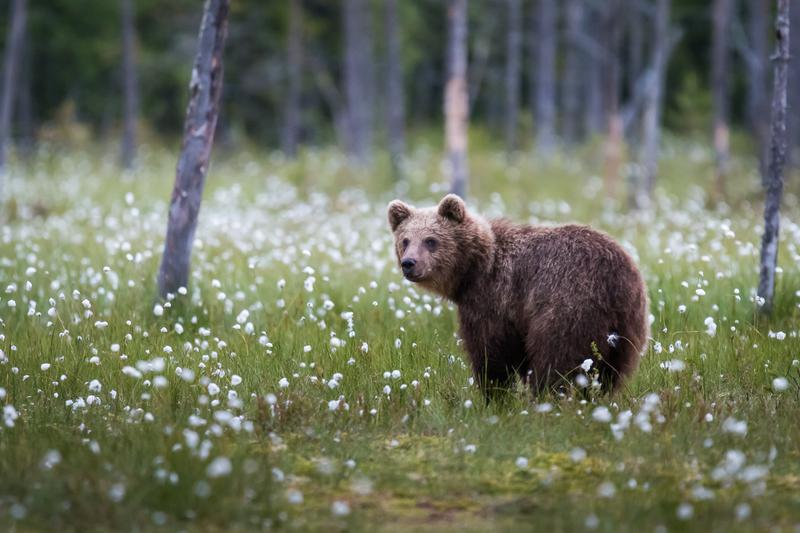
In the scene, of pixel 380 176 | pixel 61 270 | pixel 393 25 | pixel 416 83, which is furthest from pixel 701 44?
pixel 61 270

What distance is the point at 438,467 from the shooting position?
17.5ft

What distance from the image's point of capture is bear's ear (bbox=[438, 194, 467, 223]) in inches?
278

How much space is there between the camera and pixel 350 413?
6.06m

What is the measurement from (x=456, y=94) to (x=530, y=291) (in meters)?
9.78

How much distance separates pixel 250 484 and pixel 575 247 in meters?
2.87

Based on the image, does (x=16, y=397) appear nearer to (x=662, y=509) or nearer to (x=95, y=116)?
(x=662, y=509)

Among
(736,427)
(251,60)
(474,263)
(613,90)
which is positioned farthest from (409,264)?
(251,60)

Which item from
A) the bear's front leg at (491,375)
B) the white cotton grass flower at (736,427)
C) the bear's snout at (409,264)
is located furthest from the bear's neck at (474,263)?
the white cotton grass flower at (736,427)

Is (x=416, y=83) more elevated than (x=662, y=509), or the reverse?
(x=416, y=83)

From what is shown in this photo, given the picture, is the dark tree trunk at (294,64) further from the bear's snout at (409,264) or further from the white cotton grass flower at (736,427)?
the white cotton grass flower at (736,427)

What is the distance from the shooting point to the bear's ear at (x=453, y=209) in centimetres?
706

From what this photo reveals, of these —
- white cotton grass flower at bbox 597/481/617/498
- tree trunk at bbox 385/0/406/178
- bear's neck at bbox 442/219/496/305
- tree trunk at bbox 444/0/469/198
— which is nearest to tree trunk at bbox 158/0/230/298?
bear's neck at bbox 442/219/496/305

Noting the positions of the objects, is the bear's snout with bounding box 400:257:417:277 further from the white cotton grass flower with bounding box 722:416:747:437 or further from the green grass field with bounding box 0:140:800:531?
the white cotton grass flower with bounding box 722:416:747:437

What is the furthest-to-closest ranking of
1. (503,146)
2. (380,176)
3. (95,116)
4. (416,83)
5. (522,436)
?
(416,83) < (95,116) < (503,146) < (380,176) < (522,436)
